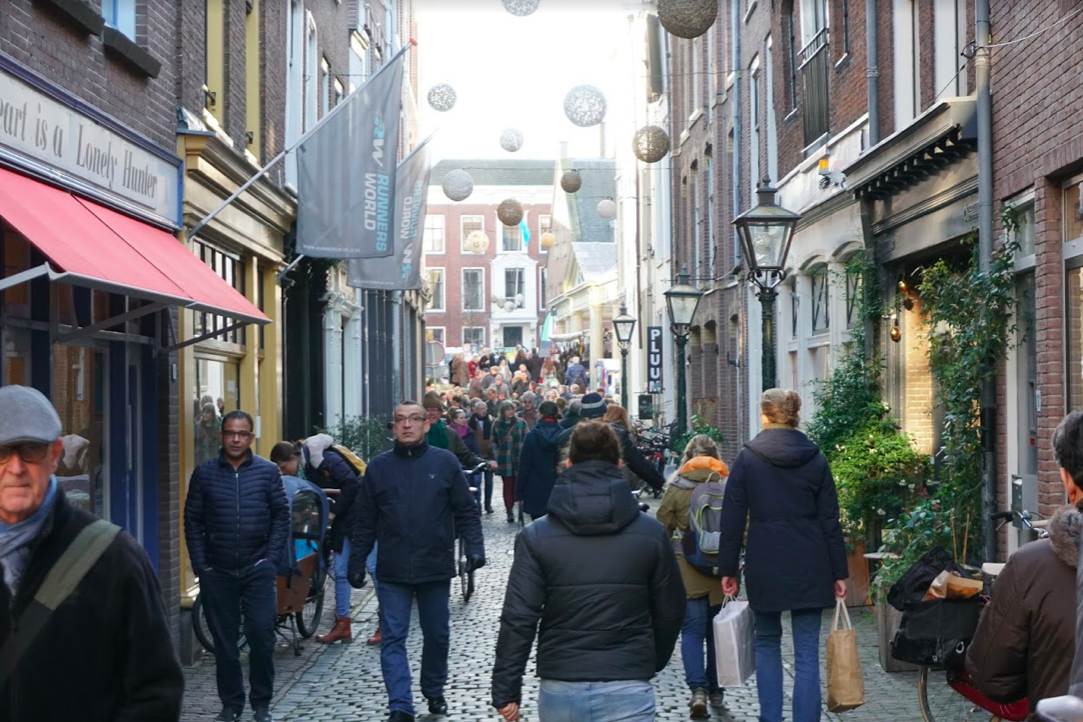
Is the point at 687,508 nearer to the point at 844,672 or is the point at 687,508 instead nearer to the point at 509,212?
the point at 844,672

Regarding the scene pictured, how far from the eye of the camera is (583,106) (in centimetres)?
2209

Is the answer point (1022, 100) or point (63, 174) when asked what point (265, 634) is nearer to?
point (63, 174)

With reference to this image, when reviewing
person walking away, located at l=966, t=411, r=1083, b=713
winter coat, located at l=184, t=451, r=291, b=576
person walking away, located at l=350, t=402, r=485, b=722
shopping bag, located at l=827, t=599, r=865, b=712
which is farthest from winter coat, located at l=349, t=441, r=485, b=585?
person walking away, located at l=966, t=411, r=1083, b=713

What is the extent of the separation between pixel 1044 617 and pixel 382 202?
33.4 ft

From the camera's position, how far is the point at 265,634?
328 inches

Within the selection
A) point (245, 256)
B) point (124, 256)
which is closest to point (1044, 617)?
point (124, 256)

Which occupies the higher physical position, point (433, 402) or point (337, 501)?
point (433, 402)

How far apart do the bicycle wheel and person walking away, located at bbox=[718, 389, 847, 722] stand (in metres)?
0.56

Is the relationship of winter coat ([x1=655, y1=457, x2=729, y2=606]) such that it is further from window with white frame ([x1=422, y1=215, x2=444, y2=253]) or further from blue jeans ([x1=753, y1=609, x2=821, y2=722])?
window with white frame ([x1=422, y1=215, x2=444, y2=253])

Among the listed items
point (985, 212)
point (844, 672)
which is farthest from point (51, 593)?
point (985, 212)

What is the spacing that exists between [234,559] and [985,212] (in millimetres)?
5860

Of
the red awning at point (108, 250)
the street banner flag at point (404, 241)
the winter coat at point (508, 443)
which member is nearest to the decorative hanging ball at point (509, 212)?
the winter coat at point (508, 443)

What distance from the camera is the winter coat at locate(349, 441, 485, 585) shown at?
835 centimetres

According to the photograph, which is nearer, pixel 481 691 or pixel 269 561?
pixel 269 561
